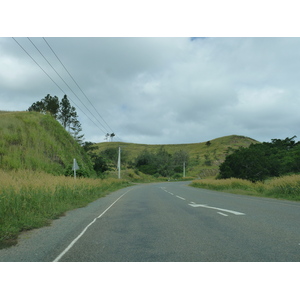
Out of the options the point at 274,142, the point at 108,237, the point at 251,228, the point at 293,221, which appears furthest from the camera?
the point at 274,142

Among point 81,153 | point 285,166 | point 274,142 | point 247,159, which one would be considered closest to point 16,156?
point 81,153

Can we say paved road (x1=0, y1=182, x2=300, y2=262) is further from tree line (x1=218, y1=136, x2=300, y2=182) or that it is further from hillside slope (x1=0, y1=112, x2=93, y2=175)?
tree line (x1=218, y1=136, x2=300, y2=182)

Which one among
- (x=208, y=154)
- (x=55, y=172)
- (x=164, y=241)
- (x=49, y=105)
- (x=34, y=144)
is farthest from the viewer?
(x=208, y=154)

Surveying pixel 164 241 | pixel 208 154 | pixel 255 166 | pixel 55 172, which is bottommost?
pixel 164 241

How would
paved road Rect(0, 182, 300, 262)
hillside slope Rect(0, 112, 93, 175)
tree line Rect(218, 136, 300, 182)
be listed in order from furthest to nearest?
tree line Rect(218, 136, 300, 182) → hillside slope Rect(0, 112, 93, 175) → paved road Rect(0, 182, 300, 262)

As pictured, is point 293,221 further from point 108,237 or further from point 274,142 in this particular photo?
point 274,142

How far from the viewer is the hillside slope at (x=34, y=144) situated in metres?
26.8

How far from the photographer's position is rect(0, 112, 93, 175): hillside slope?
87.9ft

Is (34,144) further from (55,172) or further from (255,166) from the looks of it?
(255,166)

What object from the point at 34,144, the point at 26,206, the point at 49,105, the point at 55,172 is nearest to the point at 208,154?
the point at 49,105

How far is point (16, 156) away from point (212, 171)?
87.1m

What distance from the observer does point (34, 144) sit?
30.9 m

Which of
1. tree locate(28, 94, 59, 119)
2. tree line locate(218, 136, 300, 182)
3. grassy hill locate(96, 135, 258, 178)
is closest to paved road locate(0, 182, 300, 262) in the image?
tree line locate(218, 136, 300, 182)

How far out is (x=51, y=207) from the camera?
1252 centimetres
